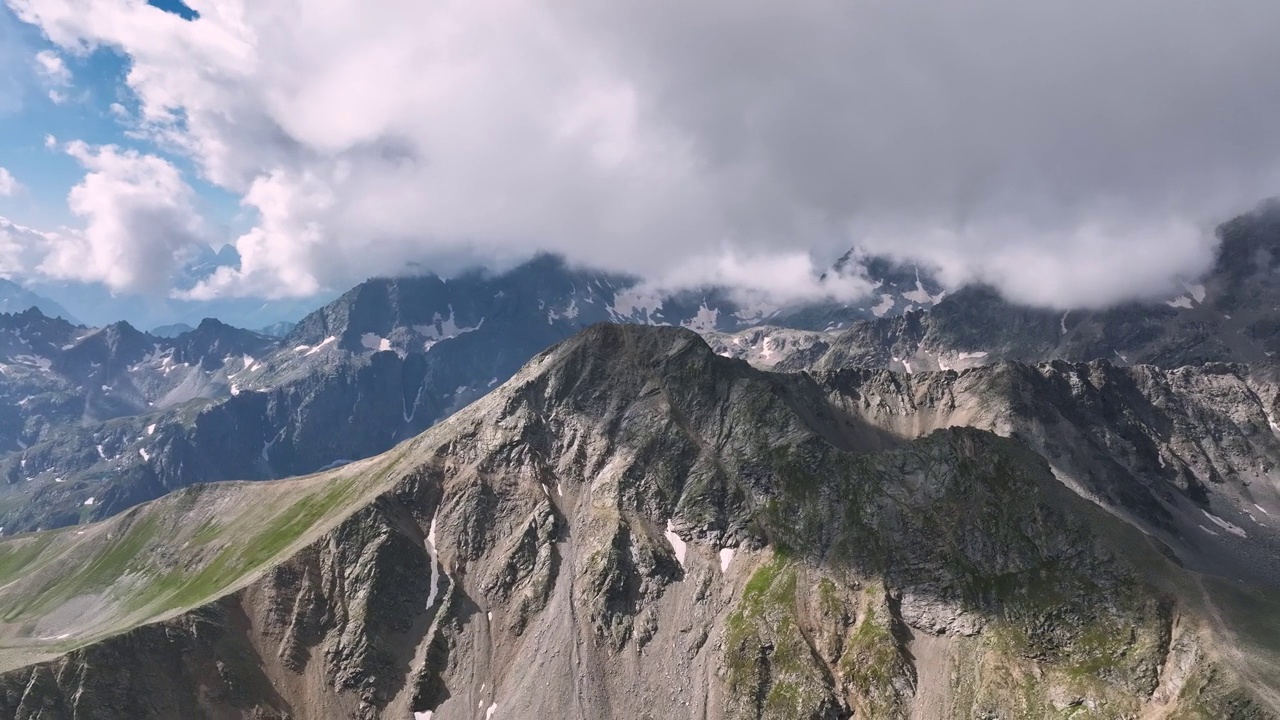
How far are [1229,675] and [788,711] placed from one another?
63.6 metres

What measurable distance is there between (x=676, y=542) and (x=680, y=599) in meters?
15.0

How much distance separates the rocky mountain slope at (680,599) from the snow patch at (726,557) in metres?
0.98

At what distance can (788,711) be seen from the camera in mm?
122812

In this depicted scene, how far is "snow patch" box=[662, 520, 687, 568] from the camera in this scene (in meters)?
157

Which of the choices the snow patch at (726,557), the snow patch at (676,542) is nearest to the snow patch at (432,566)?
the snow patch at (676,542)

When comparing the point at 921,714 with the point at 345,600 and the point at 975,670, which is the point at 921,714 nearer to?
the point at 975,670

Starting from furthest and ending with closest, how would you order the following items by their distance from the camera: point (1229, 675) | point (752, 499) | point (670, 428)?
point (670, 428)
point (752, 499)
point (1229, 675)

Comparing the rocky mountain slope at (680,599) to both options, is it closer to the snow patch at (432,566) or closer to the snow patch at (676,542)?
the snow patch at (432,566)

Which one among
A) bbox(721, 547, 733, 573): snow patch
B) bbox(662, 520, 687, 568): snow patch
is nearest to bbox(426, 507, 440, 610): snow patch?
bbox(662, 520, 687, 568): snow patch

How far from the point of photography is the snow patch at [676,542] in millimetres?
157000

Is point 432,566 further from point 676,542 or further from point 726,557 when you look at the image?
point 726,557

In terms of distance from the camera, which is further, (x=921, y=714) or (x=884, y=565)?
(x=884, y=565)

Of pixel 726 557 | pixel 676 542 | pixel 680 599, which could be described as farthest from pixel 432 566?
pixel 726 557

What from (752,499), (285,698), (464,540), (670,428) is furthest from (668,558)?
(285,698)
